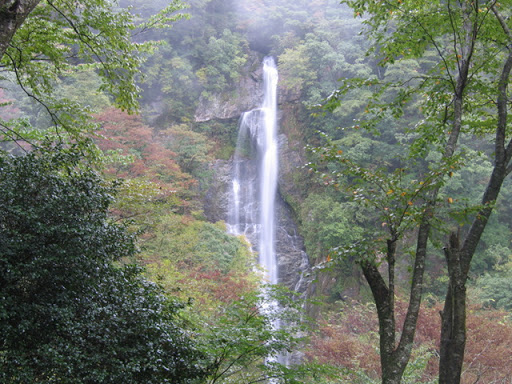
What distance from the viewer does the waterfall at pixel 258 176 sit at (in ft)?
61.5

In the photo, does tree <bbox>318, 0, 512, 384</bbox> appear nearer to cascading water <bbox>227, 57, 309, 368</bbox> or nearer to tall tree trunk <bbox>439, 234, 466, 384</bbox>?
tall tree trunk <bbox>439, 234, 466, 384</bbox>

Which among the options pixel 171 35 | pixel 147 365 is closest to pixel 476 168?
pixel 147 365

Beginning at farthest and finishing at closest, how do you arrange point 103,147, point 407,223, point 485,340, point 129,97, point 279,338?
point 103,147 → point 485,340 → point 129,97 → point 279,338 → point 407,223

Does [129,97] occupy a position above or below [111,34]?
below

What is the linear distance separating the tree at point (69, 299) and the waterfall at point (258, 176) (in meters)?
14.9

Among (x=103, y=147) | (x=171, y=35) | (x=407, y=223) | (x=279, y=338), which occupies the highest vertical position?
(x=171, y=35)

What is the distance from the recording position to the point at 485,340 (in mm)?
7430

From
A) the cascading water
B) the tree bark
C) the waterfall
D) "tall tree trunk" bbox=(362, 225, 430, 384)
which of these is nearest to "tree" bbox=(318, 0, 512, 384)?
"tall tree trunk" bbox=(362, 225, 430, 384)

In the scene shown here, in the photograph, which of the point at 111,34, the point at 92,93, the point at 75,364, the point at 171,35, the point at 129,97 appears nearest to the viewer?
the point at 75,364

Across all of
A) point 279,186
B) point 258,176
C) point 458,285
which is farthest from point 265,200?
point 458,285

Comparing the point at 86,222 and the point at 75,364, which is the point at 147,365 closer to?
the point at 75,364

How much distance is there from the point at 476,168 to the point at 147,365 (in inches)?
560

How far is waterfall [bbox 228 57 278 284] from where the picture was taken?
18734 mm

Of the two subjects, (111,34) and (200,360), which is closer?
(200,360)
